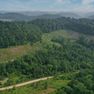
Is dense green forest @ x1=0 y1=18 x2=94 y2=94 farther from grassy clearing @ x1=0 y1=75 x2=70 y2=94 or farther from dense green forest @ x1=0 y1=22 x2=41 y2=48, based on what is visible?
grassy clearing @ x1=0 y1=75 x2=70 y2=94

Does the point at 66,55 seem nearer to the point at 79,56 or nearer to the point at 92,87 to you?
the point at 79,56

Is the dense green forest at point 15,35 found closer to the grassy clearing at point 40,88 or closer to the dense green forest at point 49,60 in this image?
the dense green forest at point 49,60

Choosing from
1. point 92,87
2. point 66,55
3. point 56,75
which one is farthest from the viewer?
point 66,55

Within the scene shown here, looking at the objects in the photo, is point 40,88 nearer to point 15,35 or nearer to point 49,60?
point 49,60

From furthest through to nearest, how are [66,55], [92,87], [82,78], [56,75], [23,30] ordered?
[23,30], [66,55], [56,75], [82,78], [92,87]

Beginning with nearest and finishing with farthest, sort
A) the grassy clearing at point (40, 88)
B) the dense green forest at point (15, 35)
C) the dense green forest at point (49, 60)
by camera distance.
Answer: the dense green forest at point (49, 60)
the grassy clearing at point (40, 88)
the dense green forest at point (15, 35)

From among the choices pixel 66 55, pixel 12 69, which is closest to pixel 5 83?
pixel 12 69

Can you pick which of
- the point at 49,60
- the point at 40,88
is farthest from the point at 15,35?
the point at 40,88

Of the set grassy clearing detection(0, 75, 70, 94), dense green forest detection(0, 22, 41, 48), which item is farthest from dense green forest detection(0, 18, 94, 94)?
grassy clearing detection(0, 75, 70, 94)

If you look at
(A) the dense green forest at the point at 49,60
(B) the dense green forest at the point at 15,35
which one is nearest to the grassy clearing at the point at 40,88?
(A) the dense green forest at the point at 49,60
